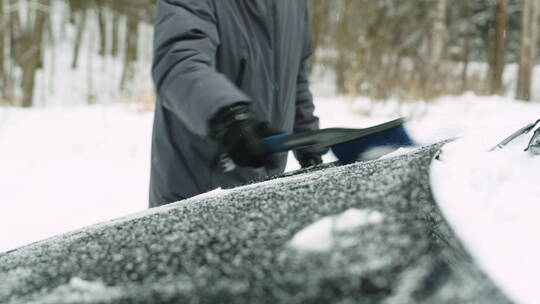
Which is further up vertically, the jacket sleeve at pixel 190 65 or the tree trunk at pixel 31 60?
the jacket sleeve at pixel 190 65

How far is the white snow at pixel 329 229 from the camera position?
1.98 ft

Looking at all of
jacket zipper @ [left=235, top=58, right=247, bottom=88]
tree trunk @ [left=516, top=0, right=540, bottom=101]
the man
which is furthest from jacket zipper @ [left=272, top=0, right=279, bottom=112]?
tree trunk @ [left=516, top=0, right=540, bottom=101]

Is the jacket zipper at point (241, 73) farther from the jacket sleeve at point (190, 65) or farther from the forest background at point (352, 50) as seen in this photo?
the forest background at point (352, 50)

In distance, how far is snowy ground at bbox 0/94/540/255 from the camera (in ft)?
10.5

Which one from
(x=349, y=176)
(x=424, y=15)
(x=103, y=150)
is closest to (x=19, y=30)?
(x=103, y=150)

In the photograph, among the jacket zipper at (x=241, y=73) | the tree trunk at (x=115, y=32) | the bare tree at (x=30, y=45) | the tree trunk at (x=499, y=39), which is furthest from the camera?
the tree trunk at (x=115, y=32)

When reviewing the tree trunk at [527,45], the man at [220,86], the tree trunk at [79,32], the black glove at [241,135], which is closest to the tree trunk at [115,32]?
the tree trunk at [79,32]

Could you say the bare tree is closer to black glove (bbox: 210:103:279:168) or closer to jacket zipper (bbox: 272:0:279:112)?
jacket zipper (bbox: 272:0:279:112)

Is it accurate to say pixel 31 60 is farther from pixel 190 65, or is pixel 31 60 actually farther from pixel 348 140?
pixel 348 140

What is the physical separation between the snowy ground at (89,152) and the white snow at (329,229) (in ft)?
1.24

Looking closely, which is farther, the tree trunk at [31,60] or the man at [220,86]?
the tree trunk at [31,60]

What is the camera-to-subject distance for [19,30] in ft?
38.8

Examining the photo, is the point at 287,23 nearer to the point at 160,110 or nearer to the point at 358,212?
the point at 160,110

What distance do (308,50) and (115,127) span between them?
5.06 meters
